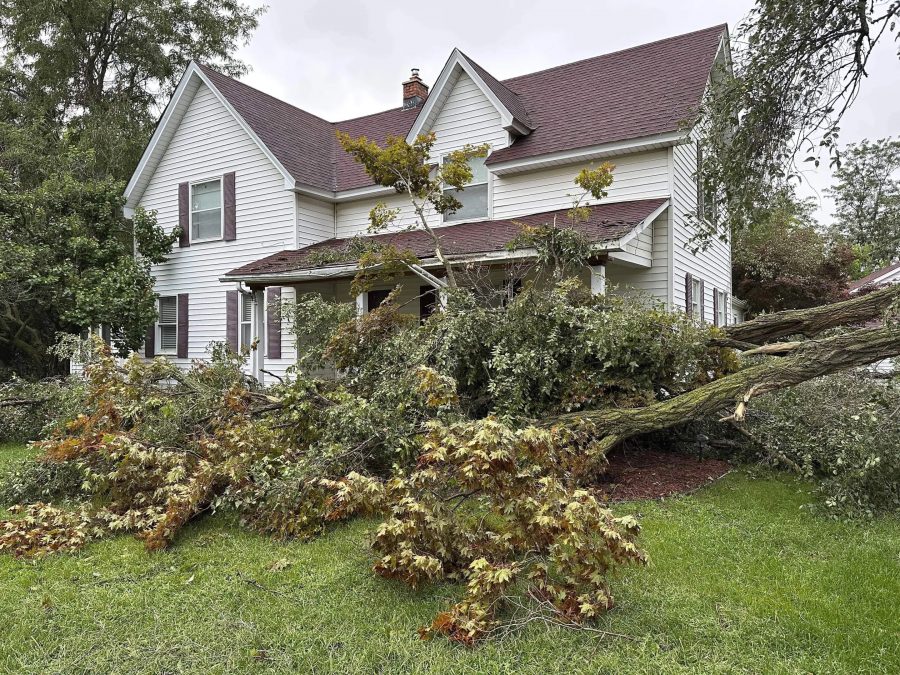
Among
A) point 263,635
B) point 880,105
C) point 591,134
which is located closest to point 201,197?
point 591,134

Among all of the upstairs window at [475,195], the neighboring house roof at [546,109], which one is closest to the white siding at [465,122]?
the neighboring house roof at [546,109]

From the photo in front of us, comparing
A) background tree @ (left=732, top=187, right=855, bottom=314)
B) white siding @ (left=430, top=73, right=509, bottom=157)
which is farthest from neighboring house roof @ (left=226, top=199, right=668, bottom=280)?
background tree @ (left=732, top=187, right=855, bottom=314)

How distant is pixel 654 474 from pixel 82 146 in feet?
59.9

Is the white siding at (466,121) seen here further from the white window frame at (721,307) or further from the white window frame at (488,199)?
the white window frame at (721,307)

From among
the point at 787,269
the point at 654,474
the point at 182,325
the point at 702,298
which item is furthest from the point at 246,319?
the point at 787,269

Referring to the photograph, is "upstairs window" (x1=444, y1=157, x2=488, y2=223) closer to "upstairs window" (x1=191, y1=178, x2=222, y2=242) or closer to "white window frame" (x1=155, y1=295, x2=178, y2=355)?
"upstairs window" (x1=191, y1=178, x2=222, y2=242)

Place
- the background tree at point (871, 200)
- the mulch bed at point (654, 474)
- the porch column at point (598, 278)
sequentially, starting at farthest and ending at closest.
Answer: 1. the background tree at point (871, 200)
2. the porch column at point (598, 278)
3. the mulch bed at point (654, 474)

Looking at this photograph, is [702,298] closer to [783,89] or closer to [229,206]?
[783,89]

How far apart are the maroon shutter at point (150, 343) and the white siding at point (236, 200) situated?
1011mm

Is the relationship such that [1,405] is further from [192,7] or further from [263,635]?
[192,7]

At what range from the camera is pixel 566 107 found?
12.7 meters

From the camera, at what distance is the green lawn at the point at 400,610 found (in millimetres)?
3002

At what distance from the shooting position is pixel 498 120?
1241 centimetres

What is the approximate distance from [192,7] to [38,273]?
1357 cm
